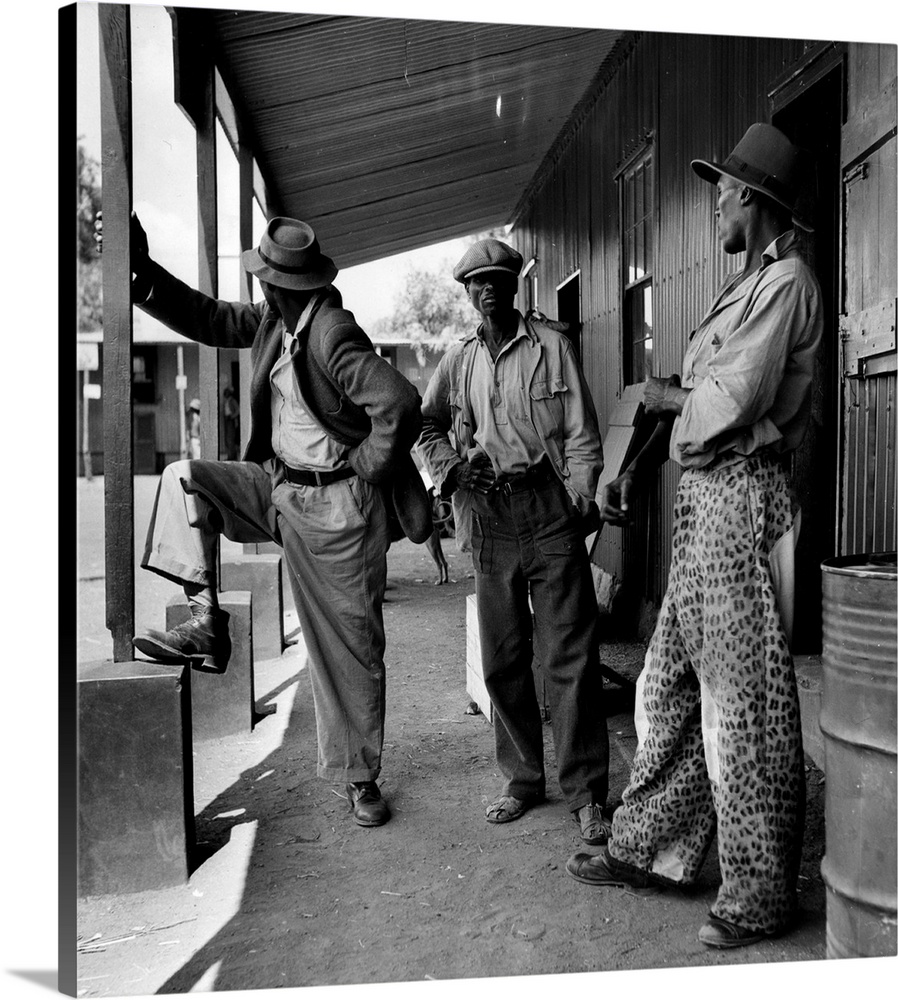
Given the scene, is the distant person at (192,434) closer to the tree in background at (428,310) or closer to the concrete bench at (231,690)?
the concrete bench at (231,690)

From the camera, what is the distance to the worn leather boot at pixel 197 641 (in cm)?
283

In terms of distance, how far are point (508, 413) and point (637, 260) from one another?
95.6 inches

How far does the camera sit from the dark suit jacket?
2818 millimetres

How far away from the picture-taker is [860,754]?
81.7 inches

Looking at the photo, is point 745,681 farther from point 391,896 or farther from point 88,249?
point 88,249

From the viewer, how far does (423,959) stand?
92.3 inches

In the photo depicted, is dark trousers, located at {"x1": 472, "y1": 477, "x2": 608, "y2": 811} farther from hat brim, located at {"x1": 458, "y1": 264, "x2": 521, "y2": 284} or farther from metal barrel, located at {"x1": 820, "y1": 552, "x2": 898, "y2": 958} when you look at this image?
metal barrel, located at {"x1": 820, "y1": 552, "x2": 898, "y2": 958}

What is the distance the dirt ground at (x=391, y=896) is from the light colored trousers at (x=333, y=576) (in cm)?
25

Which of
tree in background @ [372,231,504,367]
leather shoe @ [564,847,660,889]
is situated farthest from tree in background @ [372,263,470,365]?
leather shoe @ [564,847,660,889]

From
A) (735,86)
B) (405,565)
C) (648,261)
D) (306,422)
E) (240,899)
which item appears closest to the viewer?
(240,899)

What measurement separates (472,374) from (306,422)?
1.87 ft

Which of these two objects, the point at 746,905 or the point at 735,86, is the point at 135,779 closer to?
the point at 746,905

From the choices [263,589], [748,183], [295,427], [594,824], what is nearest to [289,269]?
[295,427]

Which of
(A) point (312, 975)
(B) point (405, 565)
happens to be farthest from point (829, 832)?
(B) point (405, 565)
